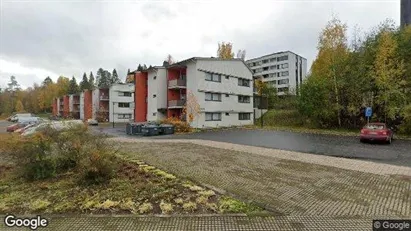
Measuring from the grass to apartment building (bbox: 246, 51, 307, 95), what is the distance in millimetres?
66878

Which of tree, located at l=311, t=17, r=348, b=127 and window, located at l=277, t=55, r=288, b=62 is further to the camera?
window, located at l=277, t=55, r=288, b=62

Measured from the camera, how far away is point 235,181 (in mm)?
8625

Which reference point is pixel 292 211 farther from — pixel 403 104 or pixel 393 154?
pixel 403 104

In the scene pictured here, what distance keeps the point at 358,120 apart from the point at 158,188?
2641 cm

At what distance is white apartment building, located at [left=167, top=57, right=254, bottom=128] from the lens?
3091cm

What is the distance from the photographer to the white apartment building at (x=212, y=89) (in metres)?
30.9

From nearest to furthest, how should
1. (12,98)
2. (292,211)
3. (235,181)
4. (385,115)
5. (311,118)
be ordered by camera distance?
1. (292,211)
2. (235,181)
3. (385,115)
4. (311,118)
5. (12,98)

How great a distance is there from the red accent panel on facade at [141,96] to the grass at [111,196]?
27.6m

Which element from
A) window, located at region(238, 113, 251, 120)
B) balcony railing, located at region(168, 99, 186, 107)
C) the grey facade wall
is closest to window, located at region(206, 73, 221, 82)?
balcony railing, located at region(168, 99, 186, 107)

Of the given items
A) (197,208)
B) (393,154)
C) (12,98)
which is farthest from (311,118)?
(12,98)

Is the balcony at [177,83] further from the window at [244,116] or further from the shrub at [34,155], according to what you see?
the shrub at [34,155]

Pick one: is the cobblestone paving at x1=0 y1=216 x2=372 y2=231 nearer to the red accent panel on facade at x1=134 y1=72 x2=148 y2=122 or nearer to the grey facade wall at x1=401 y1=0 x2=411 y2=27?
the red accent panel on facade at x1=134 y1=72 x2=148 y2=122

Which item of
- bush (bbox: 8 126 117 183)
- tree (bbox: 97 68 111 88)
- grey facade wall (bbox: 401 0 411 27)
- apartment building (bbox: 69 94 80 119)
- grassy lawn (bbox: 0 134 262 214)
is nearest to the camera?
Result: grassy lawn (bbox: 0 134 262 214)

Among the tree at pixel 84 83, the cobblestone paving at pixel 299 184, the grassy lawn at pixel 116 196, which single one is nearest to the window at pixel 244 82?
the cobblestone paving at pixel 299 184
